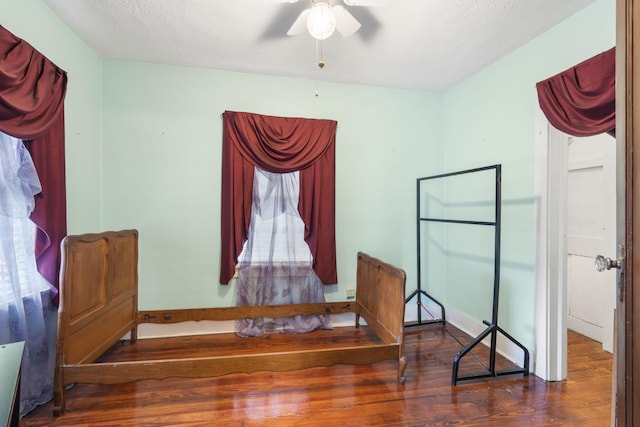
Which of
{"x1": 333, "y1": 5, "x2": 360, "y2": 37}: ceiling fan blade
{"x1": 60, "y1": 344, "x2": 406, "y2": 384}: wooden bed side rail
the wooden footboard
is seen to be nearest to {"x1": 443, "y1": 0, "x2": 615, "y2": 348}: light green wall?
the wooden footboard

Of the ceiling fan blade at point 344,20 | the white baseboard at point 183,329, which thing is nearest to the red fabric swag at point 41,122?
the white baseboard at point 183,329

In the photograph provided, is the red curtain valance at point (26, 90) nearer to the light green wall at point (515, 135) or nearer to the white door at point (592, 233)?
the light green wall at point (515, 135)

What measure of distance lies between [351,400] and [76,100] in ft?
9.62

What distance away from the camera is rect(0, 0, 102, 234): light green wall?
1.80 m

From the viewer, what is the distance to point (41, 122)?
172cm

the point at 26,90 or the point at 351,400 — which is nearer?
the point at 26,90

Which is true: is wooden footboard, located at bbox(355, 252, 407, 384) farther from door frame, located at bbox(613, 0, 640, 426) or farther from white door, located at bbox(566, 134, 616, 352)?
white door, located at bbox(566, 134, 616, 352)

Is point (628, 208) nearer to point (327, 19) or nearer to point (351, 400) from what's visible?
point (327, 19)

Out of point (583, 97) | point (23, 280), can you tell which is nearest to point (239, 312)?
point (23, 280)

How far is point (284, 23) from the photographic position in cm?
205

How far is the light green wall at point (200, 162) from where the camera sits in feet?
8.64

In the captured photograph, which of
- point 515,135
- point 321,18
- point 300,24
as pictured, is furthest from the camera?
point 515,135

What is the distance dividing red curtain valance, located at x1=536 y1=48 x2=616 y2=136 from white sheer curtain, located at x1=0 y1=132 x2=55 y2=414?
329 centimetres

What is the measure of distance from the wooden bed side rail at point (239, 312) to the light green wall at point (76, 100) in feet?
3.00
